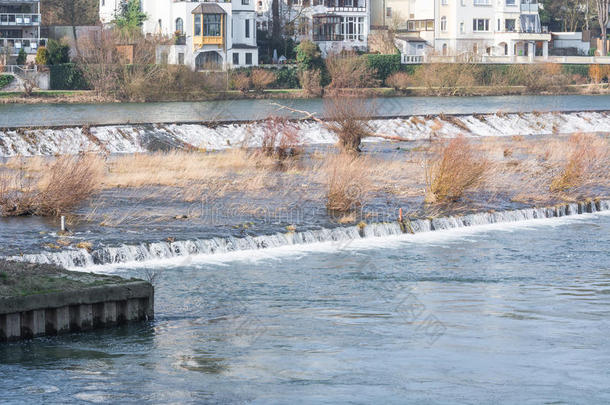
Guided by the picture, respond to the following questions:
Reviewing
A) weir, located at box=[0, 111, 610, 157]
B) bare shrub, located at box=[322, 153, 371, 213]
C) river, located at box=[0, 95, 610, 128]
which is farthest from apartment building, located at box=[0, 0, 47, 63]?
bare shrub, located at box=[322, 153, 371, 213]

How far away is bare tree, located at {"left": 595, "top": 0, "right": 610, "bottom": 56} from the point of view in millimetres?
119875

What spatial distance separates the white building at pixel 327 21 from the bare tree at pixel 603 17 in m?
28.4

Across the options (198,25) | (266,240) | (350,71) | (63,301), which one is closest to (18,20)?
(198,25)

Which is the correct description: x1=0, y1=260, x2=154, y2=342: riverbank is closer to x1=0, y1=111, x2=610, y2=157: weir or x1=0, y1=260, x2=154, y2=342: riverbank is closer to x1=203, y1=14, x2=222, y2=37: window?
x1=0, y1=111, x2=610, y2=157: weir

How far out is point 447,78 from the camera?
9369 centimetres

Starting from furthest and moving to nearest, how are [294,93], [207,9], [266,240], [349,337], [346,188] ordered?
[207,9], [294,93], [346,188], [266,240], [349,337]

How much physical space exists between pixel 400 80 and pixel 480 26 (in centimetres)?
2334

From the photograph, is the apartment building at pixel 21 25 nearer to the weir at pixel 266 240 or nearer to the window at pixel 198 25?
the window at pixel 198 25

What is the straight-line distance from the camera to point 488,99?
87.5 meters

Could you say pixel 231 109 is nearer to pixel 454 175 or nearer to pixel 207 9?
pixel 207 9

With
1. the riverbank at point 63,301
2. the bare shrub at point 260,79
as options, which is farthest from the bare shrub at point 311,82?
the riverbank at point 63,301

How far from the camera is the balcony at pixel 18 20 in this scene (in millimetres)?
93625

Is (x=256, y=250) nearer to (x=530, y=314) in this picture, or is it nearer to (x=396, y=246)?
(x=396, y=246)

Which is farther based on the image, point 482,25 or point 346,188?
point 482,25
